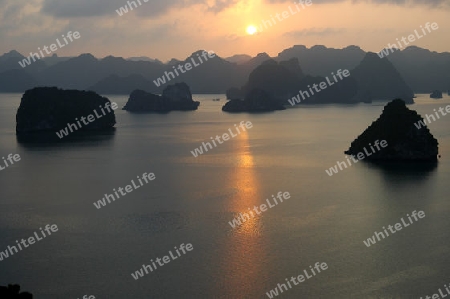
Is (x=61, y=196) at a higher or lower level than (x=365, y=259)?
higher

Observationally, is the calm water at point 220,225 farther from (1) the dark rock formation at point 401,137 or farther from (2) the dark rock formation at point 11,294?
(2) the dark rock formation at point 11,294

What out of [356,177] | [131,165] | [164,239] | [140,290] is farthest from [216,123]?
[140,290]

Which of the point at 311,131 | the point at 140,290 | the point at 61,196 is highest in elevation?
the point at 61,196

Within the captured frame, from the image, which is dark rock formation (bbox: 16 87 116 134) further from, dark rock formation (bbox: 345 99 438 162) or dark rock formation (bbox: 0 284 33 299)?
dark rock formation (bbox: 0 284 33 299)

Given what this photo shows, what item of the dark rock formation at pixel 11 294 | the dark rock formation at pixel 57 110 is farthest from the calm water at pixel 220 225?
the dark rock formation at pixel 57 110

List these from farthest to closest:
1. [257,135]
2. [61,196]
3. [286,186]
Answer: [257,135]
[286,186]
[61,196]

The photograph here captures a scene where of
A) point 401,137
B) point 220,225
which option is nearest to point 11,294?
point 220,225

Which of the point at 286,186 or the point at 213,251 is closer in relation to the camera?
the point at 213,251

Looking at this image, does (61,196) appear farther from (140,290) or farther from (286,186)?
(140,290)
